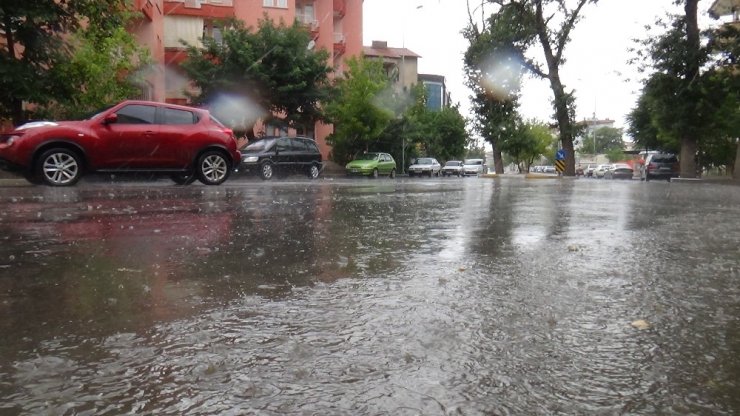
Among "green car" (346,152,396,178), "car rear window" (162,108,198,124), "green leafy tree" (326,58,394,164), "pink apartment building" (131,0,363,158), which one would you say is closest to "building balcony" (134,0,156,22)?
"pink apartment building" (131,0,363,158)

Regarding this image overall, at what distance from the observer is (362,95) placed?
38281 mm

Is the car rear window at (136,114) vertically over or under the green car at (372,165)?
over

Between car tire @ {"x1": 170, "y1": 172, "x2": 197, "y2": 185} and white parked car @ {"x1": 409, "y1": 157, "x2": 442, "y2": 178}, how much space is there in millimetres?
31886

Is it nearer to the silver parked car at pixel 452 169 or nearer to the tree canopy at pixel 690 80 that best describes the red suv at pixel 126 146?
the tree canopy at pixel 690 80

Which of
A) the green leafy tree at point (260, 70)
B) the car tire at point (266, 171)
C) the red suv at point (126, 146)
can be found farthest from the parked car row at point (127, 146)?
the green leafy tree at point (260, 70)

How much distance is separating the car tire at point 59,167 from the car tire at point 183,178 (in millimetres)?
1872

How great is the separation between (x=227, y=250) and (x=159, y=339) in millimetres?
2170

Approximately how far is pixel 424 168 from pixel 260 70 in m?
17.3

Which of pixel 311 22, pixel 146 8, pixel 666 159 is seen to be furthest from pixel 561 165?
pixel 146 8

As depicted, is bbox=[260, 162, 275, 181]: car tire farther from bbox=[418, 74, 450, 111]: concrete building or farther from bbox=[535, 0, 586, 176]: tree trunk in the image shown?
bbox=[418, 74, 450, 111]: concrete building

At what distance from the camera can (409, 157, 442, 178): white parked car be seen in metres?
44.2

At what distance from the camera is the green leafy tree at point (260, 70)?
30.9m

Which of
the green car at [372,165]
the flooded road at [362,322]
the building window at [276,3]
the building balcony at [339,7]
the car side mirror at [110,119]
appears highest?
the building balcony at [339,7]

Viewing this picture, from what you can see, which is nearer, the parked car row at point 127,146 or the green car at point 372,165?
the parked car row at point 127,146
